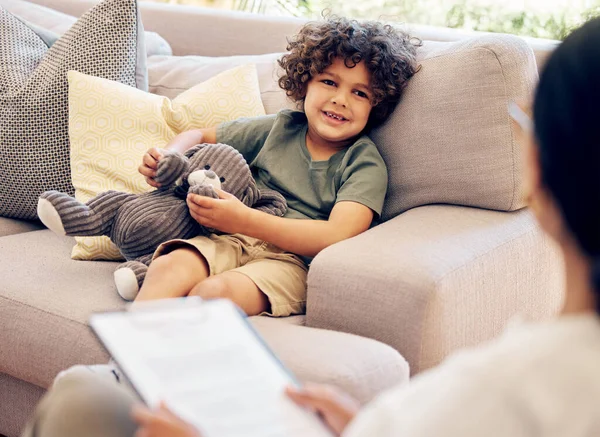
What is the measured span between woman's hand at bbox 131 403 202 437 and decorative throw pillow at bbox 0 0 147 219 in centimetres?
149

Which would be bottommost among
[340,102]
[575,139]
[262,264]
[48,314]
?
[48,314]

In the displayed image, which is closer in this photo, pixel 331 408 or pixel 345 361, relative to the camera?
pixel 331 408

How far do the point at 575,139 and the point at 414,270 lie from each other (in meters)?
0.77

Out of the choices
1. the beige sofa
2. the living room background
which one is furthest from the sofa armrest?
the living room background

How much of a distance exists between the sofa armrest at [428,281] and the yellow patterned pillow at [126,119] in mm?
690

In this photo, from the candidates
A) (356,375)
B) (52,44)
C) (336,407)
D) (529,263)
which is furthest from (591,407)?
(52,44)

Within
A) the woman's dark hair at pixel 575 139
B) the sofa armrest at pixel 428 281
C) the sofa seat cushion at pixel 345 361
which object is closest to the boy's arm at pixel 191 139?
the sofa armrest at pixel 428 281

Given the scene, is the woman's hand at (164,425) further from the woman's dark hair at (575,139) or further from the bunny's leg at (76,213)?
the bunny's leg at (76,213)

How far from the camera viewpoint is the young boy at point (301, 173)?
1.67 meters

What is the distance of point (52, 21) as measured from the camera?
268 cm

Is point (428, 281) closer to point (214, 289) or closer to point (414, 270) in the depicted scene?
point (414, 270)

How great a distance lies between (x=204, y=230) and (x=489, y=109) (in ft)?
2.27

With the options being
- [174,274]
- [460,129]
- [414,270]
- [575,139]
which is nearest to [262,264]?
[174,274]

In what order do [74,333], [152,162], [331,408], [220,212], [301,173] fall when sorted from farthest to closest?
1. [301,173]
2. [152,162]
3. [220,212]
4. [74,333]
5. [331,408]
